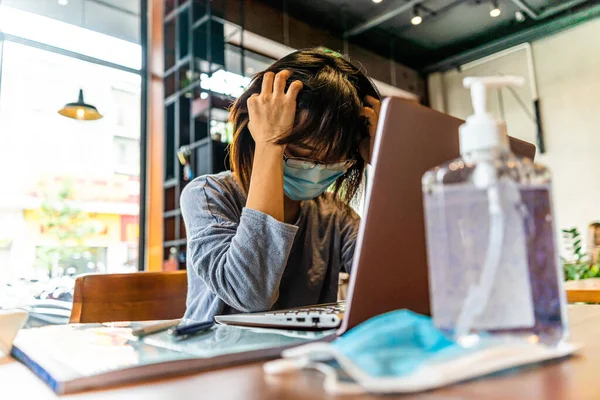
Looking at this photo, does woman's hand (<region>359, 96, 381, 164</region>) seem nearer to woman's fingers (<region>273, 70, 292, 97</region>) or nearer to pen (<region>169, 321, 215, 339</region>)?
woman's fingers (<region>273, 70, 292, 97</region>)

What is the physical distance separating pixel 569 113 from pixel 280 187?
471 cm

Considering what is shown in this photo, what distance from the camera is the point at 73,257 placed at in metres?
4.14

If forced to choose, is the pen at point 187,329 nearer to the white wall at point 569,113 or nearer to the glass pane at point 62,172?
the glass pane at point 62,172

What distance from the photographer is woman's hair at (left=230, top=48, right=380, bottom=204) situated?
2.67ft

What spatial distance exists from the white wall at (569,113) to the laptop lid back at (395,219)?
4.29 metres

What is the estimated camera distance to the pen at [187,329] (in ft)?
1.67

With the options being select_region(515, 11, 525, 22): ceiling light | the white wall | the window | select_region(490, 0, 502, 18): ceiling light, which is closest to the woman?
the window

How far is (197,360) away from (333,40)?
16.4ft

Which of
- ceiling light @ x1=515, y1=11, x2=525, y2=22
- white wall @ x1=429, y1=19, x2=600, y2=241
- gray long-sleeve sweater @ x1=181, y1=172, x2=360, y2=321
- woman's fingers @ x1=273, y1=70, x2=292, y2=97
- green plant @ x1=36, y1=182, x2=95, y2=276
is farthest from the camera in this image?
ceiling light @ x1=515, y1=11, x2=525, y2=22

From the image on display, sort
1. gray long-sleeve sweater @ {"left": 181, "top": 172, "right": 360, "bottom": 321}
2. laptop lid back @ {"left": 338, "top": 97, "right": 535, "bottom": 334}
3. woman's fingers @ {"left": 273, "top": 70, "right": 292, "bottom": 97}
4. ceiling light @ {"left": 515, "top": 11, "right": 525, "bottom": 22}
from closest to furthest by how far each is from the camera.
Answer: laptop lid back @ {"left": 338, "top": 97, "right": 535, "bottom": 334} < gray long-sleeve sweater @ {"left": 181, "top": 172, "right": 360, "bottom": 321} < woman's fingers @ {"left": 273, "top": 70, "right": 292, "bottom": 97} < ceiling light @ {"left": 515, "top": 11, "right": 525, "bottom": 22}

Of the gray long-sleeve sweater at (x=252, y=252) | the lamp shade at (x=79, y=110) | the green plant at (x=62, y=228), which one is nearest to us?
the gray long-sleeve sweater at (x=252, y=252)

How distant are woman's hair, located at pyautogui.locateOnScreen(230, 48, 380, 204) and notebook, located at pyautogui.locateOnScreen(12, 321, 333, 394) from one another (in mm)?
372

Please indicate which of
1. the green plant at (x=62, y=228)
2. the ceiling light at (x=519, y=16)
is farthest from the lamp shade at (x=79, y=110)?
the ceiling light at (x=519, y=16)

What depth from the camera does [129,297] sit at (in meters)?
1.02
